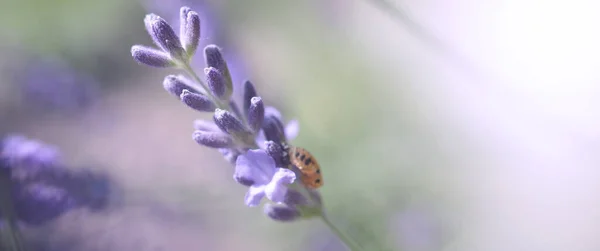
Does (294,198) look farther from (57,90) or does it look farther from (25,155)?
(57,90)

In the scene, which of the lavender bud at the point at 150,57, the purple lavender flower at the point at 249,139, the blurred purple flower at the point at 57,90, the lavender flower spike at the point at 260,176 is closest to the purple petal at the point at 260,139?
the purple lavender flower at the point at 249,139

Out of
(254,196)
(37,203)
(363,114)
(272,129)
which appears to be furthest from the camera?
(363,114)

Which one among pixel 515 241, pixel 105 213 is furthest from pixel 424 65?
pixel 105 213

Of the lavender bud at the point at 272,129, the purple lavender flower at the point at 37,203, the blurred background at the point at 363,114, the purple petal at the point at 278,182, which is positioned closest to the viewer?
the purple petal at the point at 278,182

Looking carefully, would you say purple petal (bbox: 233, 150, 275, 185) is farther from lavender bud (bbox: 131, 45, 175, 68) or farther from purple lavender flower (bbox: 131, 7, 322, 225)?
lavender bud (bbox: 131, 45, 175, 68)

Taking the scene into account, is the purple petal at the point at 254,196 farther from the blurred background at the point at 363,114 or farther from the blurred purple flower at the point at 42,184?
the blurred background at the point at 363,114

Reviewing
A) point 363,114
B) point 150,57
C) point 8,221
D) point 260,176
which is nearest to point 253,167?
point 260,176
